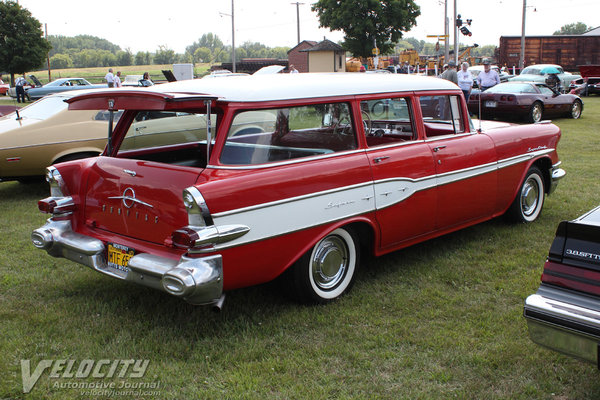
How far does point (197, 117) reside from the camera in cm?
433

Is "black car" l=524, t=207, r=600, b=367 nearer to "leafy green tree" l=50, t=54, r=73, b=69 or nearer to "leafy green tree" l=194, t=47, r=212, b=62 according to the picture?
"leafy green tree" l=50, t=54, r=73, b=69

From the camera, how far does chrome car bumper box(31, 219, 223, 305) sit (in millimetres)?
3352

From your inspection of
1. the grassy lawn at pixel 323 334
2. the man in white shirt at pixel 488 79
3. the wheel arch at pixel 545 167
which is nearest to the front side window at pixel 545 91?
the man in white shirt at pixel 488 79

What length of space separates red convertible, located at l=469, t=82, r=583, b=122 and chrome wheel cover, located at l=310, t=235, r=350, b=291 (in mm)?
11041

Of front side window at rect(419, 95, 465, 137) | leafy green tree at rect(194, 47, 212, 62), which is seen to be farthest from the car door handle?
leafy green tree at rect(194, 47, 212, 62)

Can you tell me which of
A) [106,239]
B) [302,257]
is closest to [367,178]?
[302,257]

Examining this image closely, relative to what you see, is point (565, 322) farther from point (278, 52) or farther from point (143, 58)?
point (278, 52)

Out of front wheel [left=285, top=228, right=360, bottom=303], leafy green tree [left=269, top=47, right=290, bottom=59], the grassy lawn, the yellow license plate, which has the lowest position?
the grassy lawn

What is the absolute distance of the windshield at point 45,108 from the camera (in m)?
8.01

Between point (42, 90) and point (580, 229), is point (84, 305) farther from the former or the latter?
point (42, 90)

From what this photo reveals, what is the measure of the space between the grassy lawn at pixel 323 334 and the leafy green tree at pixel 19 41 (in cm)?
3598

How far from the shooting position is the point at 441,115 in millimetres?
5316

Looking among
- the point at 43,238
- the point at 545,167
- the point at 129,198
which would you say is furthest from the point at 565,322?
the point at 545,167

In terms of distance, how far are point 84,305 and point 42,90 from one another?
26862mm
